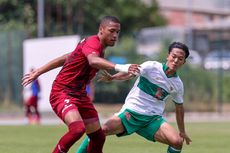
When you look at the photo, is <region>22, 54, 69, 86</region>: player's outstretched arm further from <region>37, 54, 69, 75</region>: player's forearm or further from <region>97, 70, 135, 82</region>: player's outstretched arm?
<region>97, 70, 135, 82</region>: player's outstretched arm

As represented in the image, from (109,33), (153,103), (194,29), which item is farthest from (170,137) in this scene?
(194,29)

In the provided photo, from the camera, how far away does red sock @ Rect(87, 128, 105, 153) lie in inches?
457

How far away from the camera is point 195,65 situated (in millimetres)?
41375

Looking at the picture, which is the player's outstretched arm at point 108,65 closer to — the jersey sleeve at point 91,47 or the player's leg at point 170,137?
the jersey sleeve at point 91,47

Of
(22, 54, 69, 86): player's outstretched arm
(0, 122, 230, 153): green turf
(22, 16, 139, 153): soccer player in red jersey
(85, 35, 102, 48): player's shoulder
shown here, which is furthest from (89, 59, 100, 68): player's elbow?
(0, 122, 230, 153): green turf

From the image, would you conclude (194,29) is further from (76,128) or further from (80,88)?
(76,128)

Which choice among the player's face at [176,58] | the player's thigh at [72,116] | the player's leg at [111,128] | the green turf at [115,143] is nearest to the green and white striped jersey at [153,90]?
the player's face at [176,58]

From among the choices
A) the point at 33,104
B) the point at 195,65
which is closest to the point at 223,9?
the point at 195,65

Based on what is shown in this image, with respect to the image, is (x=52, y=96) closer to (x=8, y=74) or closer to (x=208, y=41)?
(x=8, y=74)

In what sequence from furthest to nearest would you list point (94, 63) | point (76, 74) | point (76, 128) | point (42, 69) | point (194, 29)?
1. point (194, 29)
2. point (42, 69)
3. point (76, 74)
4. point (76, 128)
5. point (94, 63)

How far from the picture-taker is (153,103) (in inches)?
482

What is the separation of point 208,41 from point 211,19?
24958 millimetres

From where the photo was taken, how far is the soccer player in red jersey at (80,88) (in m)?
11.0

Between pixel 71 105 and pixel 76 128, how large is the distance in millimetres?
423
